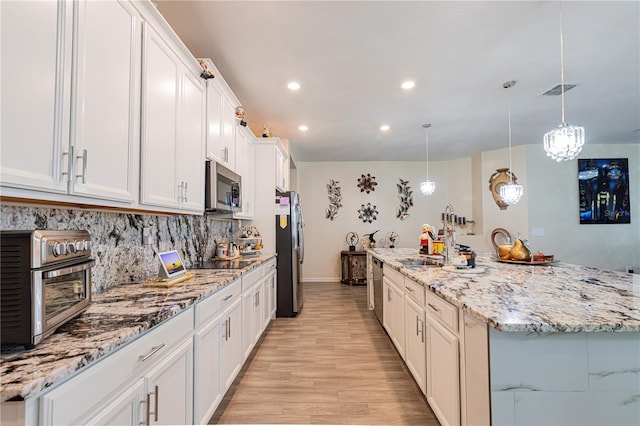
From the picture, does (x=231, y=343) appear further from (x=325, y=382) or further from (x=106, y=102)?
(x=106, y=102)

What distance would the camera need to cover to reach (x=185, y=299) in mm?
1466

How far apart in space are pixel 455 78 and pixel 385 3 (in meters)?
1.35

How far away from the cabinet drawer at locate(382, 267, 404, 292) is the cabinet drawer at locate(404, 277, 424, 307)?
125 mm

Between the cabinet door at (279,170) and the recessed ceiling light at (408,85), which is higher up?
the recessed ceiling light at (408,85)

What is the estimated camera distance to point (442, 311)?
164cm

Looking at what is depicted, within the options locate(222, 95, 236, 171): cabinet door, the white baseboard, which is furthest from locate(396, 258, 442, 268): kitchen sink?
the white baseboard

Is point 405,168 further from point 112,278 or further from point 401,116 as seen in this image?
point 112,278

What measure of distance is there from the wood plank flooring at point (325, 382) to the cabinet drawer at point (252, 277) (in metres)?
0.71

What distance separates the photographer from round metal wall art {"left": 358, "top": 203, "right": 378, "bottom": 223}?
674 cm

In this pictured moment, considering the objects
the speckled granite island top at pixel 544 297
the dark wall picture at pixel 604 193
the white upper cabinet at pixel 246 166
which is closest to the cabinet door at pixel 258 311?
the white upper cabinet at pixel 246 166

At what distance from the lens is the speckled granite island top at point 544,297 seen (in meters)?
1.08

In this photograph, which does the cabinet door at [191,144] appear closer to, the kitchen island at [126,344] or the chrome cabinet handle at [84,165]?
the kitchen island at [126,344]

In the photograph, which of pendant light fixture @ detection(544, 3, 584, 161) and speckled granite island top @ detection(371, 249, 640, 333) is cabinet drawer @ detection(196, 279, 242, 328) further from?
pendant light fixture @ detection(544, 3, 584, 161)

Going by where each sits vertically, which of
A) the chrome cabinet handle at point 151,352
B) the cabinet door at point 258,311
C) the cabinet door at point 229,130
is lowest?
the cabinet door at point 258,311
